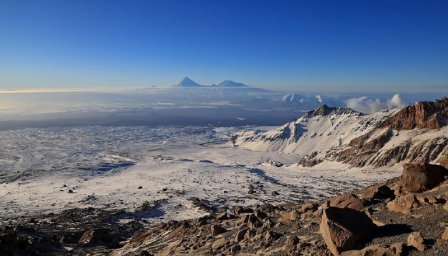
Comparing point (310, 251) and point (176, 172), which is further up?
point (310, 251)

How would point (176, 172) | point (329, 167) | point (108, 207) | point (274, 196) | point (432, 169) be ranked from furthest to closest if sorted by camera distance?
point (329, 167), point (176, 172), point (274, 196), point (108, 207), point (432, 169)

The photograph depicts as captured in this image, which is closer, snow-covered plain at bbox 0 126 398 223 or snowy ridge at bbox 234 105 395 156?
snow-covered plain at bbox 0 126 398 223

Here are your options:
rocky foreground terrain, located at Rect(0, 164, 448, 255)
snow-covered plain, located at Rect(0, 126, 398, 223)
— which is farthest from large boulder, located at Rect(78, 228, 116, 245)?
snow-covered plain, located at Rect(0, 126, 398, 223)

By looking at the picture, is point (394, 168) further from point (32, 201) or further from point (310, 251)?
point (310, 251)

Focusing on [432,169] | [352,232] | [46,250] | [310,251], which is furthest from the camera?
[46,250]

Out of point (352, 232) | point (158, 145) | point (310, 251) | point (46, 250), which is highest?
point (352, 232)

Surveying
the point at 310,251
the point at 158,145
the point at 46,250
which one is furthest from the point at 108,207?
the point at 158,145

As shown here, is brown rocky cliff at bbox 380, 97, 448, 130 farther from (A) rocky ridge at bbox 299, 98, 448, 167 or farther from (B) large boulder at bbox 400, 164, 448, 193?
(B) large boulder at bbox 400, 164, 448, 193
